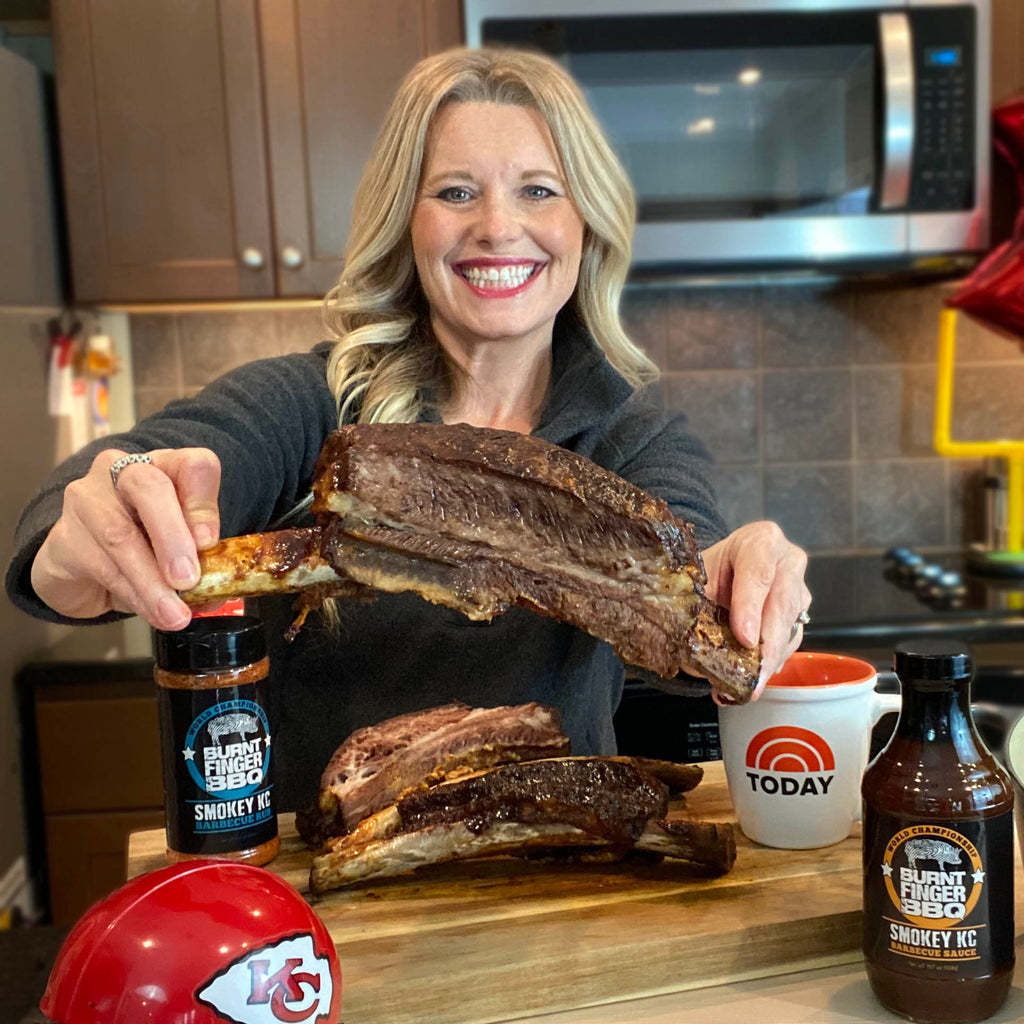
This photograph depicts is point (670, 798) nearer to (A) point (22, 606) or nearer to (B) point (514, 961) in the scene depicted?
(B) point (514, 961)

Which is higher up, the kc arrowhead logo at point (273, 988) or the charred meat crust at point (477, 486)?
the charred meat crust at point (477, 486)

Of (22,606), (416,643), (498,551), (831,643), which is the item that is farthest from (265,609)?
(831,643)

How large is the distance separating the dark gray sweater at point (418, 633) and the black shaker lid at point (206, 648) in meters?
0.35

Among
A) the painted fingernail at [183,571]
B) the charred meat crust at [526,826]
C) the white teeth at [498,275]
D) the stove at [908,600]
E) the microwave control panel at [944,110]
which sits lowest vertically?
the stove at [908,600]

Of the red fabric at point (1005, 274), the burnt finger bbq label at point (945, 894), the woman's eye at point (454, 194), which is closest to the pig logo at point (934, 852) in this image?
the burnt finger bbq label at point (945, 894)

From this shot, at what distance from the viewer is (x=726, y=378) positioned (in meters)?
2.63

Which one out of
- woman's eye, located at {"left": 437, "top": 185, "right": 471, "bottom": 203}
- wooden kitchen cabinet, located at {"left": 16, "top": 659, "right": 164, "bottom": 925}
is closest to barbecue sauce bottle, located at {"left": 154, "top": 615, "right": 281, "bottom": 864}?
woman's eye, located at {"left": 437, "top": 185, "right": 471, "bottom": 203}

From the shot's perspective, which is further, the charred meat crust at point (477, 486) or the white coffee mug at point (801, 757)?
the white coffee mug at point (801, 757)

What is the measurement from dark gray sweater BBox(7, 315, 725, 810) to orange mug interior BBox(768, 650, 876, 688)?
0.76 feet

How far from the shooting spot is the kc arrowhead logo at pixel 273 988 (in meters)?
0.55

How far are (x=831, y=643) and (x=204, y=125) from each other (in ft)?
5.19

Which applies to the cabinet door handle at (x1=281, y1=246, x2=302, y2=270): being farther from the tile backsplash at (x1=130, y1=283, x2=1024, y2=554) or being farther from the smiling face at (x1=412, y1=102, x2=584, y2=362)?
the smiling face at (x1=412, y1=102, x2=584, y2=362)

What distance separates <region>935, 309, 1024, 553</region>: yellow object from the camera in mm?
2451

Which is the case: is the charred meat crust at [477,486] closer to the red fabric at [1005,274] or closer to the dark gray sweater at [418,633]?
the dark gray sweater at [418,633]
